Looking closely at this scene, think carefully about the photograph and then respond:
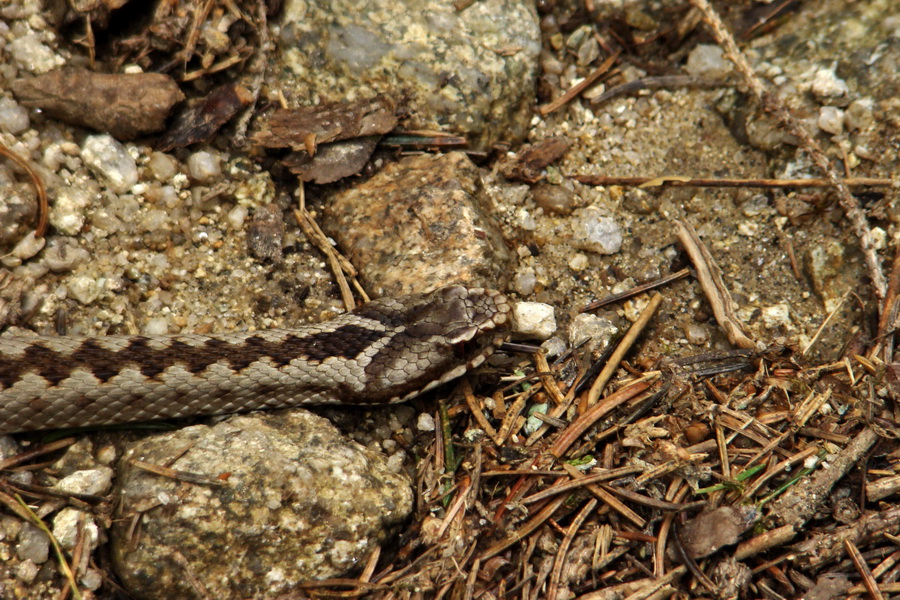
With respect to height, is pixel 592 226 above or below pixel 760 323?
above

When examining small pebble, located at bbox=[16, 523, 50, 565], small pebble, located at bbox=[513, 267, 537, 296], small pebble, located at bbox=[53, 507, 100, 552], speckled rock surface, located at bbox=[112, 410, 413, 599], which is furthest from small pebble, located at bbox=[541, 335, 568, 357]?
small pebble, located at bbox=[16, 523, 50, 565]

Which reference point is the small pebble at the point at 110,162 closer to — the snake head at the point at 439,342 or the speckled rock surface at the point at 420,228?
the speckled rock surface at the point at 420,228

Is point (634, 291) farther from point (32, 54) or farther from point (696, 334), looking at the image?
point (32, 54)

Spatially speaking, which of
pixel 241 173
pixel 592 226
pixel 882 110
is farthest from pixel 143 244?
pixel 882 110

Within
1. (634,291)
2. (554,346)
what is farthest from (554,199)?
(554,346)

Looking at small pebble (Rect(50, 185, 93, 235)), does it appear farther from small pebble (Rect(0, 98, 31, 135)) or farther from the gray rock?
small pebble (Rect(0, 98, 31, 135))

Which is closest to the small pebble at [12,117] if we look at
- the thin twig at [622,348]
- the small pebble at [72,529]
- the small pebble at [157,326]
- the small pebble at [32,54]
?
the small pebble at [32,54]

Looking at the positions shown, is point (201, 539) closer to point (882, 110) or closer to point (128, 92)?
point (128, 92)
